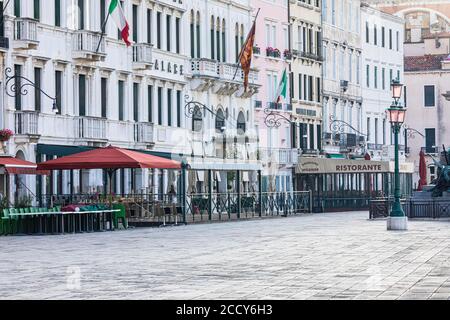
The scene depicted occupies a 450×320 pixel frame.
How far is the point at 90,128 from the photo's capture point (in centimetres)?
6109

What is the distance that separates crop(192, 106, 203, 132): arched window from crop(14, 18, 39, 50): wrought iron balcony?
20000 millimetres

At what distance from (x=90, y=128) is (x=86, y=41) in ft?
10.7

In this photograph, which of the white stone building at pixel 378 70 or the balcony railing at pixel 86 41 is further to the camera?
the white stone building at pixel 378 70

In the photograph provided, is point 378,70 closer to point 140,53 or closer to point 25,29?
point 140,53

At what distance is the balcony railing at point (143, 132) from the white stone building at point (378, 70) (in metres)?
39.7

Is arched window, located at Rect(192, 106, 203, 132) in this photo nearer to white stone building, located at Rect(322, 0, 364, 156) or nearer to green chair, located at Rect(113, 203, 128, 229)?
white stone building, located at Rect(322, 0, 364, 156)

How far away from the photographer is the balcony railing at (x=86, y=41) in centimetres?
6016

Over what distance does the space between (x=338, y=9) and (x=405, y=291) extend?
7914 cm

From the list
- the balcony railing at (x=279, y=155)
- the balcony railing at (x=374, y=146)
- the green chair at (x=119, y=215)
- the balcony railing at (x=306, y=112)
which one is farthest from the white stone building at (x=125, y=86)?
the balcony railing at (x=374, y=146)

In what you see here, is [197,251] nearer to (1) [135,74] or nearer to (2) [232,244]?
(2) [232,244]

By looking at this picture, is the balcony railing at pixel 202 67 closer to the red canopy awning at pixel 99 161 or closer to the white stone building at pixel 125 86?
the white stone building at pixel 125 86

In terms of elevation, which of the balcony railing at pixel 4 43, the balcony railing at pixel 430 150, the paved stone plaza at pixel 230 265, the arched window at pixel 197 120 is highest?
the balcony railing at pixel 4 43

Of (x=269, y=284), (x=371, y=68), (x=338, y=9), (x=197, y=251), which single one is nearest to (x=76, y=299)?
(x=269, y=284)

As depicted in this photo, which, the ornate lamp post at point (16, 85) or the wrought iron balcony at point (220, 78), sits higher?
the wrought iron balcony at point (220, 78)
